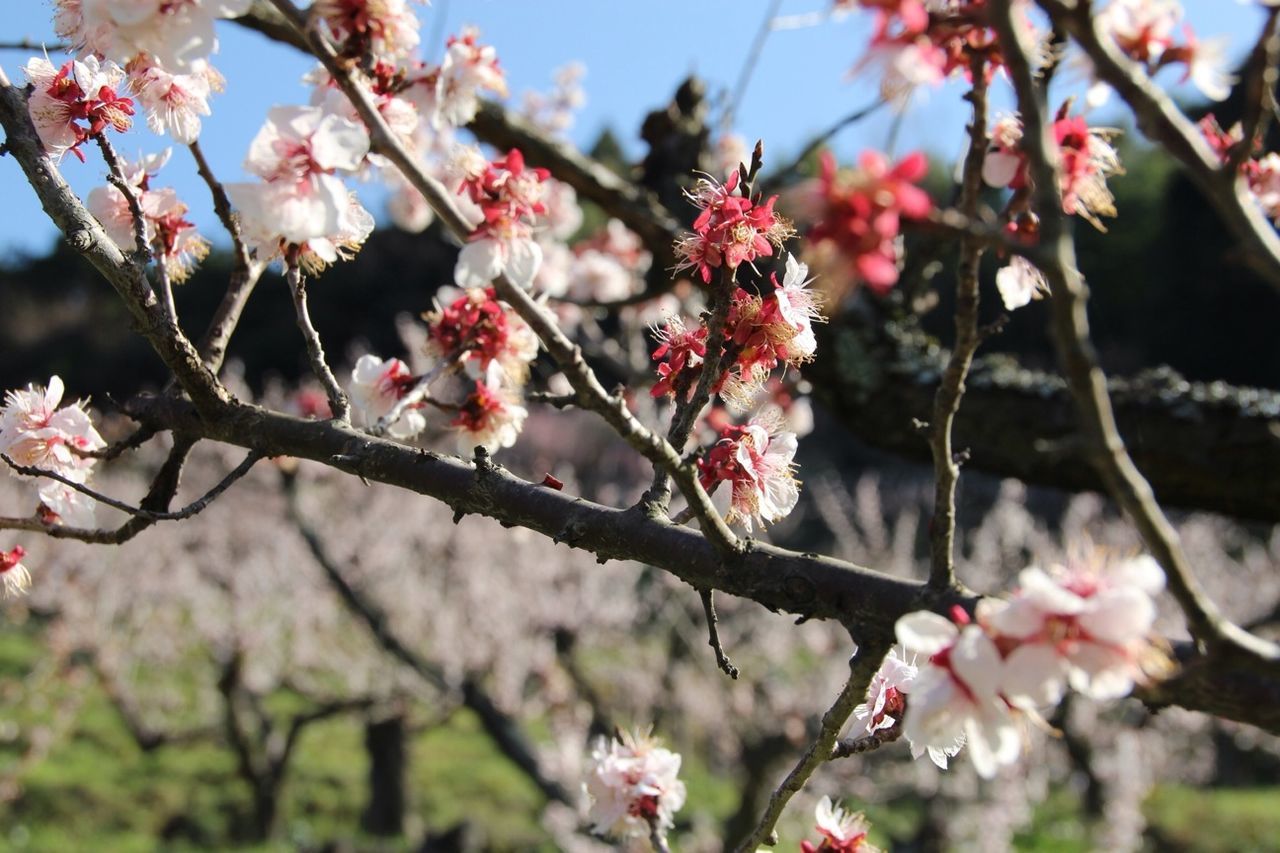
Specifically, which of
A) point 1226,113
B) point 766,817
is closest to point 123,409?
point 766,817

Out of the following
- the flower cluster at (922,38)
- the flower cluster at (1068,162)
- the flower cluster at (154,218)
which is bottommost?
the flower cluster at (922,38)

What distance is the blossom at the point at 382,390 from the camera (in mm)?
1519

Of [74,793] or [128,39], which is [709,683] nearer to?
[74,793]

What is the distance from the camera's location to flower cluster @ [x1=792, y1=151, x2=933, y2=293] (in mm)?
587

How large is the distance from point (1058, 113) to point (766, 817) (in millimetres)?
751

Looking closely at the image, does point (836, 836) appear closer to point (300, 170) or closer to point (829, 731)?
point (829, 731)

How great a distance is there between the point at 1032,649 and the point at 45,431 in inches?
49.9

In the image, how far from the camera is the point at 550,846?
7152 mm

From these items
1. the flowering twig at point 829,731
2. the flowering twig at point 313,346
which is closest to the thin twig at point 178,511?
the flowering twig at point 313,346

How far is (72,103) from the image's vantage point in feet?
4.48

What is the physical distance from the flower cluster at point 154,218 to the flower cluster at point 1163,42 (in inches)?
46.4

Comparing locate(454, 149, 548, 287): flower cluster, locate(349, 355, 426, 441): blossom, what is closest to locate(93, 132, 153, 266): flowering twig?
locate(349, 355, 426, 441): blossom

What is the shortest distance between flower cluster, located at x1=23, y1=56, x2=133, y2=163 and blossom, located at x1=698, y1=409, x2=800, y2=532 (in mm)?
902

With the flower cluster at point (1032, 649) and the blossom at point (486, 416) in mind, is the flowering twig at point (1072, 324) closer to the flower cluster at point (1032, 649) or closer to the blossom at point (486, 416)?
the flower cluster at point (1032, 649)
